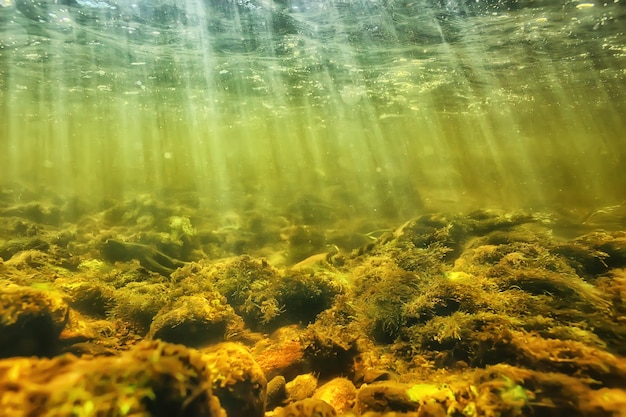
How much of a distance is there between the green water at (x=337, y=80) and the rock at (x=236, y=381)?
493 inches

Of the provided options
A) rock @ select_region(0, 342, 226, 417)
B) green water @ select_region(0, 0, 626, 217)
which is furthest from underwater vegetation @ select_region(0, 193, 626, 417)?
green water @ select_region(0, 0, 626, 217)

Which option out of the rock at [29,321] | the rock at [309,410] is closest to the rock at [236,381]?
the rock at [309,410]

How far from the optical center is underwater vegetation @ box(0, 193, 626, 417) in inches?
104

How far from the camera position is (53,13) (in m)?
13.4

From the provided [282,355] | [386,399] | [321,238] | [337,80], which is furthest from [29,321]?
[337,80]

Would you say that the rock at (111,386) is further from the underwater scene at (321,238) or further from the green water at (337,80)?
the green water at (337,80)

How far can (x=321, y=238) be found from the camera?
15.0 meters

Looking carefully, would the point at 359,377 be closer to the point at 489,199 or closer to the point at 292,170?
the point at 489,199

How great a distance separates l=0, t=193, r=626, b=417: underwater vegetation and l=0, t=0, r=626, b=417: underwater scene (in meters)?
0.03

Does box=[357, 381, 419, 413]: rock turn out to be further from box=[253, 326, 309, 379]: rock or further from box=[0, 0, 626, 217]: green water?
box=[0, 0, 626, 217]: green water

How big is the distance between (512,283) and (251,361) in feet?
17.4

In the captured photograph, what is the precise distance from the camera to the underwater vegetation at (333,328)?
265 centimetres

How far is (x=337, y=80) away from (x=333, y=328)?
62.2 feet

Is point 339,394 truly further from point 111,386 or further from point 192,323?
point 111,386
